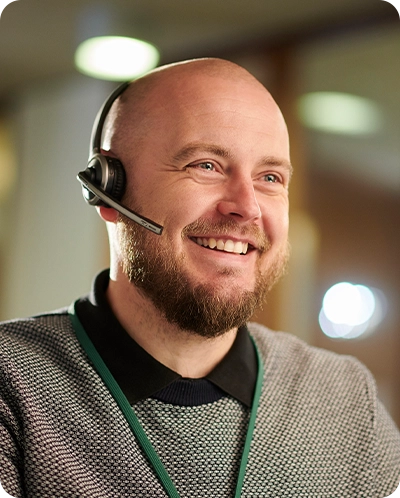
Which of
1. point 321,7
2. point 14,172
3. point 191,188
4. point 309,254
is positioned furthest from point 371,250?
point 14,172

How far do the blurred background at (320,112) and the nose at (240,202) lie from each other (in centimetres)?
169

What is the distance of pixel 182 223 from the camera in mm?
1267

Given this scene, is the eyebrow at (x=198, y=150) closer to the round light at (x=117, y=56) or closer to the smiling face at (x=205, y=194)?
the smiling face at (x=205, y=194)

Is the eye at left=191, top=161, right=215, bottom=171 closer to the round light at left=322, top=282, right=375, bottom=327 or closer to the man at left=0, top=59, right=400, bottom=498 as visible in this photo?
the man at left=0, top=59, right=400, bottom=498

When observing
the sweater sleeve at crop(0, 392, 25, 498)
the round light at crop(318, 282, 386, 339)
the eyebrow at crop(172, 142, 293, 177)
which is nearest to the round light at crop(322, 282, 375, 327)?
the round light at crop(318, 282, 386, 339)

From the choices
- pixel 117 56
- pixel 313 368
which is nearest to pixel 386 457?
pixel 313 368

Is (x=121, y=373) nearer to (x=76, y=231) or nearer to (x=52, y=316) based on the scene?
(x=52, y=316)

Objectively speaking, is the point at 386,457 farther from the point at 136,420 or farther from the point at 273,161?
the point at 273,161

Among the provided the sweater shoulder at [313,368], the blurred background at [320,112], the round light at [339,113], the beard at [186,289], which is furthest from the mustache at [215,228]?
the round light at [339,113]

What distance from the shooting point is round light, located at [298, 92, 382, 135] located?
2912 millimetres

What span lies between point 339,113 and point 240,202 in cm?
193

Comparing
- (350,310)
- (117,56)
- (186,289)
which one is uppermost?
(117,56)

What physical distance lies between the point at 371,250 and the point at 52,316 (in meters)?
1.85

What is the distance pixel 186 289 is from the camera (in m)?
1.27
